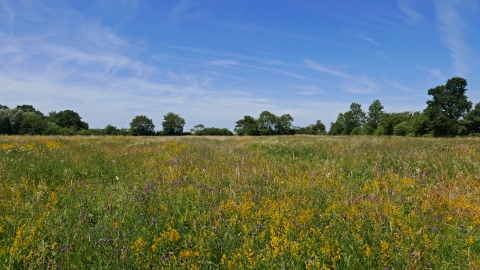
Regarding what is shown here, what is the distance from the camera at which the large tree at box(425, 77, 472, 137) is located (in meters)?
47.2

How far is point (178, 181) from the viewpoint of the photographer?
4.61m

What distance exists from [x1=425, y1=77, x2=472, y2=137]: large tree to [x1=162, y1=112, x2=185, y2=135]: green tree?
251ft

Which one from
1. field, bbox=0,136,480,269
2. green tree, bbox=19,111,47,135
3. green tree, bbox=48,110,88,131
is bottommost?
field, bbox=0,136,480,269

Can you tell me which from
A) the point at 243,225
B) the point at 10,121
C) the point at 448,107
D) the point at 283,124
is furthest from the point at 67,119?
the point at 448,107

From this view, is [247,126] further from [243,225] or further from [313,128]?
[243,225]

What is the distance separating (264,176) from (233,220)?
2.38m

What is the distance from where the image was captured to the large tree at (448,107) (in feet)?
155

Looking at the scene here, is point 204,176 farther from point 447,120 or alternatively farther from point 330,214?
point 447,120

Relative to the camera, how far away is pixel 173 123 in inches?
3693

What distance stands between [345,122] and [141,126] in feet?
250

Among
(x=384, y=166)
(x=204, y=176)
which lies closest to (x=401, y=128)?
(x=384, y=166)

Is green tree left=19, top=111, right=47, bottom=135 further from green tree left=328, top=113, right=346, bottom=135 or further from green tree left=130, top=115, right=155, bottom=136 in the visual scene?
green tree left=328, top=113, right=346, bottom=135

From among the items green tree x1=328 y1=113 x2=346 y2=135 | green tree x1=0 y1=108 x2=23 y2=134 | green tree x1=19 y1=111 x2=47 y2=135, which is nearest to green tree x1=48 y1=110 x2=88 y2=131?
green tree x1=19 y1=111 x2=47 y2=135

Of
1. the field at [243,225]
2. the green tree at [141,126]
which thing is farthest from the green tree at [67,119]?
the field at [243,225]
